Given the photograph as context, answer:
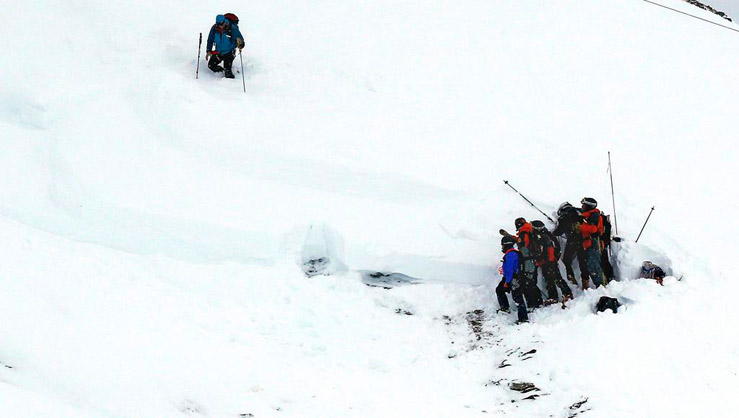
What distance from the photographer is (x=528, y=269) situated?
10.9 metres

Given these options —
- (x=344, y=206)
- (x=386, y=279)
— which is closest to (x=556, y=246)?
(x=386, y=279)

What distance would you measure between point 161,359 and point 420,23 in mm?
14234

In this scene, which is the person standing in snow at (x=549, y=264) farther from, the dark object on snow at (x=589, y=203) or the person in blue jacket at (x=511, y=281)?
the dark object on snow at (x=589, y=203)

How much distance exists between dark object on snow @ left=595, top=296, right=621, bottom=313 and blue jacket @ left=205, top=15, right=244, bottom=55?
1077cm

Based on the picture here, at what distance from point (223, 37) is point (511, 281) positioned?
9.53 metres

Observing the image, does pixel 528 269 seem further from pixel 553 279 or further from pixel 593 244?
pixel 593 244

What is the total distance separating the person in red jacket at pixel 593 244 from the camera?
10945 mm

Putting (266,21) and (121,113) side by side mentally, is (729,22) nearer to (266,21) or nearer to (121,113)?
(266,21)

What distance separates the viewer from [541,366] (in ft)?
29.9

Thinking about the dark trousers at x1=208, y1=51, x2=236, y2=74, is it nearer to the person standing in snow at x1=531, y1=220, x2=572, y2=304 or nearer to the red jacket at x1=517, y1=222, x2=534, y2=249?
the red jacket at x1=517, y1=222, x2=534, y2=249

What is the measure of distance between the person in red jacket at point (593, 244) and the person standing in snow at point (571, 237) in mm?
80

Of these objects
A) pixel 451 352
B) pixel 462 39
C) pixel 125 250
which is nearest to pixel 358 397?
pixel 451 352

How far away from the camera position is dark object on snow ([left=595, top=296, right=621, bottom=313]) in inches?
391

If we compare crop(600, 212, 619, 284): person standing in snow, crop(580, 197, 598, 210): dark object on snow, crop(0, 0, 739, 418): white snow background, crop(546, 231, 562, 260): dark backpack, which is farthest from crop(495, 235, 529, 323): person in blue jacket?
crop(600, 212, 619, 284): person standing in snow
